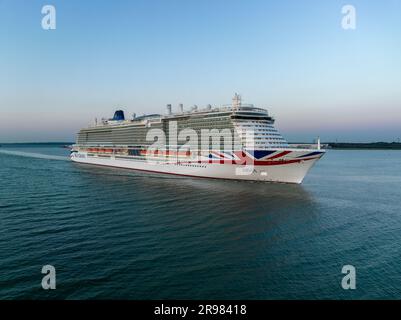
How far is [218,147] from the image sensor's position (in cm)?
4078

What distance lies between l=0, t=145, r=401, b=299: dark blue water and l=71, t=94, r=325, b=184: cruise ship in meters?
7.07

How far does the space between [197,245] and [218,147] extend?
80.9ft

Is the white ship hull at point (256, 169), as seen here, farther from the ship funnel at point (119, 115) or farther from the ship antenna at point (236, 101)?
the ship funnel at point (119, 115)

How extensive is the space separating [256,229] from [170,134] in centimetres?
3254

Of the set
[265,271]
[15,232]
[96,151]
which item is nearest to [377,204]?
[265,271]

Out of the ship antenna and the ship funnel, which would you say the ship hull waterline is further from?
the ship funnel

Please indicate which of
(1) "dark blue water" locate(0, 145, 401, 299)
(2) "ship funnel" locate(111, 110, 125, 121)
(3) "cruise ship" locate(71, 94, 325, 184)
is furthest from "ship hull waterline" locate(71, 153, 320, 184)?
(2) "ship funnel" locate(111, 110, 125, 121)

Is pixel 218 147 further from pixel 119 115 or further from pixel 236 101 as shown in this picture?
pixel 119 115

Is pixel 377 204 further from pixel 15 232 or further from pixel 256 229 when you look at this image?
pixel 15 232

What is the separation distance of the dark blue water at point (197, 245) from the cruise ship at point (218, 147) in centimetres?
707

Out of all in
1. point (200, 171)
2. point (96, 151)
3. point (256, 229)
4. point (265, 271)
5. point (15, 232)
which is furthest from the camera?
point (96, 151)

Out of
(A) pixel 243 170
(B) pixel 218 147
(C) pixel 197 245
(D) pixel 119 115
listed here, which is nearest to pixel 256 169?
(A) pixel 243 170

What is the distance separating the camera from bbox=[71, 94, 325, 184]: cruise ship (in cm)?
3756

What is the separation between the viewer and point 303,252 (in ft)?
54.1
